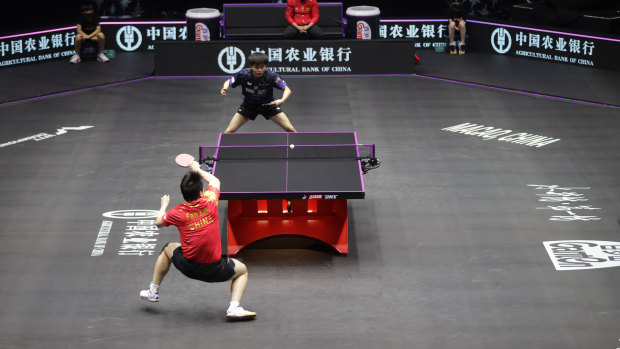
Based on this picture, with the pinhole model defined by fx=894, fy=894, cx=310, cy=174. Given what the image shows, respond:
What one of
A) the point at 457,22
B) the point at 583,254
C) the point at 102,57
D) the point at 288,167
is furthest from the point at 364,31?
the point at 583,254

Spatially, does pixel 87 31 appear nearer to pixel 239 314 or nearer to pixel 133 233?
pixel 133 233

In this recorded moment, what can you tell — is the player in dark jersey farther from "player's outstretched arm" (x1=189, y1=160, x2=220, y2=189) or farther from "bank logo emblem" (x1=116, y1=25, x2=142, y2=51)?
"bank logo emblem" (x1=116, y1=25, x2=142, y2=51)

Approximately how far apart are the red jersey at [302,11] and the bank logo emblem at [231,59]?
1.28 meters

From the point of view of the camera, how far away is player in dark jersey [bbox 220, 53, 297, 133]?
1097 centimetres

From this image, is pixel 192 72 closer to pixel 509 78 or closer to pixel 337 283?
pixel 509 78

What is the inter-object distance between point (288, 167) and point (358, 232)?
120 centimetres

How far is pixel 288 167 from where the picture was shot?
31.2 feet

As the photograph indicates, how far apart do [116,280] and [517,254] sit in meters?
4.17

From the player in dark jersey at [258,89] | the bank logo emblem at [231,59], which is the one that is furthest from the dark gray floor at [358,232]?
the player in dark jersey at [258,89]

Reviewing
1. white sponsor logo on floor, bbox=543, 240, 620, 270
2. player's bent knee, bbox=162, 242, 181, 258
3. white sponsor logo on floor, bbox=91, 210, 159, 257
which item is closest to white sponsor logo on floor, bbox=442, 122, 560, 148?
white sponsor logo on floor, bbox=543, 240, 620, 270

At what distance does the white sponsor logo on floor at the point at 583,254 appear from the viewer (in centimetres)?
918

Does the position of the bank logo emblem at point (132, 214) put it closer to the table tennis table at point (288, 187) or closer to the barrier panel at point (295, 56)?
the table tennis table at point (288, 187)

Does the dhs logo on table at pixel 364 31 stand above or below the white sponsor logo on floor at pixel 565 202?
above

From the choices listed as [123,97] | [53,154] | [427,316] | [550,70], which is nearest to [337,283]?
[427,316]
